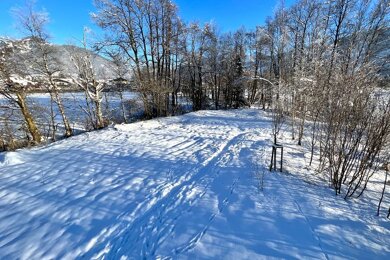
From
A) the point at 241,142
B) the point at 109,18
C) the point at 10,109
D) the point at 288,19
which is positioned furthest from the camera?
the point at 288,19

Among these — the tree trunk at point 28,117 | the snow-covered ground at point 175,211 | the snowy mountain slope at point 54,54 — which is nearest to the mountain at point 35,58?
the snowy mountain slope at point 54,54

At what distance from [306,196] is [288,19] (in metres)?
21.7

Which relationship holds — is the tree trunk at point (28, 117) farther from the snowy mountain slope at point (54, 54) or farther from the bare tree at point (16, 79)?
the snowy mountain slope at point (54, 54)

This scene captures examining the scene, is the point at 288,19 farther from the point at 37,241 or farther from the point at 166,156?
the point at 37,241

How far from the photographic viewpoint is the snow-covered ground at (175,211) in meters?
2.89

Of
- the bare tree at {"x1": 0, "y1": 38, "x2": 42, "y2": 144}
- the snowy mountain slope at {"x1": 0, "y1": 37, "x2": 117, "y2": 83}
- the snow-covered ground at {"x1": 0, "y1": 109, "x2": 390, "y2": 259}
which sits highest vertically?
the snowy mountain slope at {"x1": 0, "y1": 37, "x2": 117, "y2": 83}

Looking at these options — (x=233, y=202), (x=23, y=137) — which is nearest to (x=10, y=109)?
(x=23, y=137)


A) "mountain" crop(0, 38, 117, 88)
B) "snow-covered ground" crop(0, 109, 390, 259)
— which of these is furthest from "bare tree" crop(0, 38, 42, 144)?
"snow-covered ground" crop(0, 109, 390, 259)

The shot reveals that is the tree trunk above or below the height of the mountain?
below

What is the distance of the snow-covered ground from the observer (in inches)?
114

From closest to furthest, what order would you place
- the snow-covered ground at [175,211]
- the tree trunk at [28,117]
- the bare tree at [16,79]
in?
1. the snow-covered ground at [175,211]
2. the bare tree at [16,79]
3. the tree trunk at [28,117]

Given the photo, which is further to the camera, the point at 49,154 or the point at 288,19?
the point at 288,19

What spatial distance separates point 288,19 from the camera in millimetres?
20250

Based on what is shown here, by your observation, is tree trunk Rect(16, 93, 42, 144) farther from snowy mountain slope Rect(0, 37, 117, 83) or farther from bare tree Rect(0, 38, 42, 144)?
snowy mountain slope Rect(0, 37, 117, 83)
